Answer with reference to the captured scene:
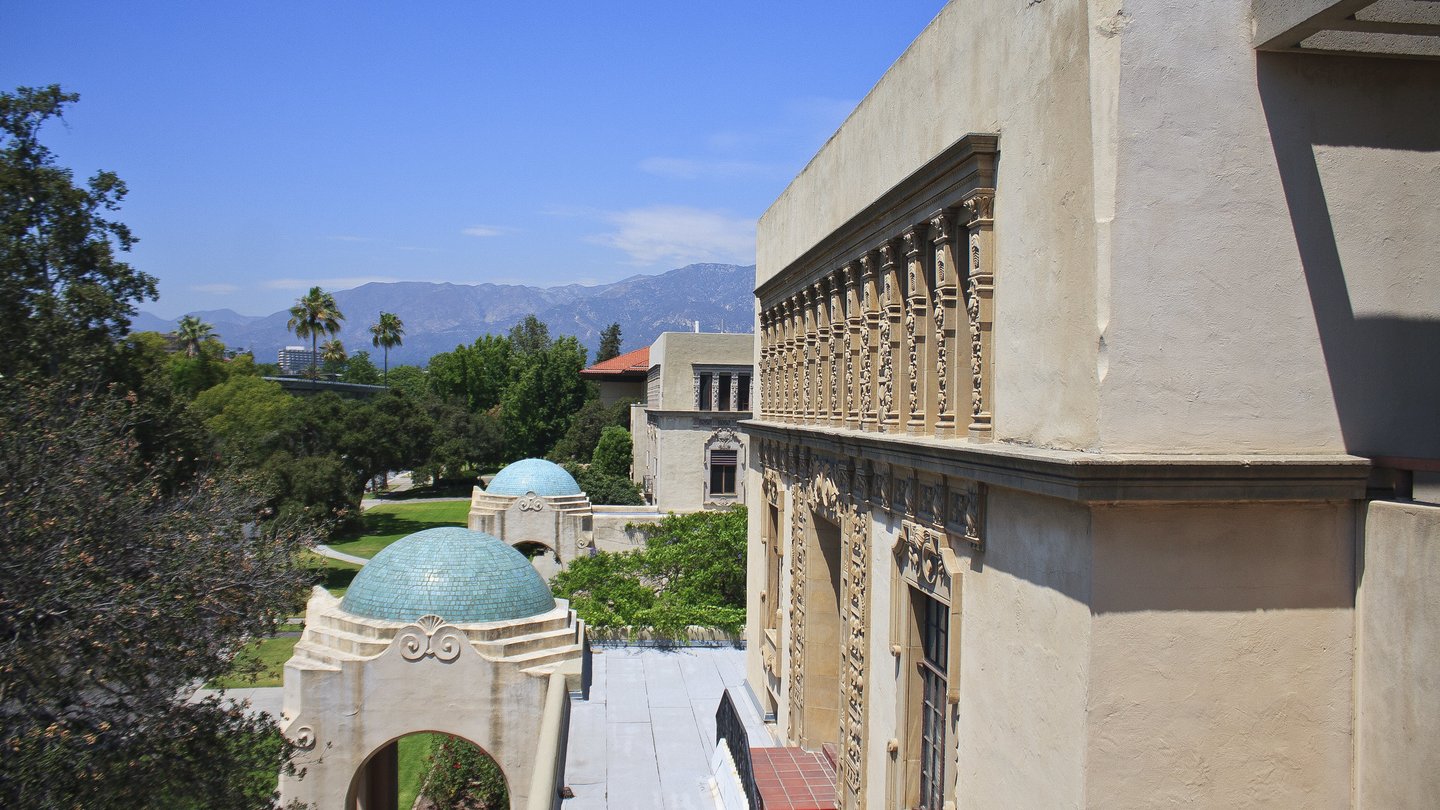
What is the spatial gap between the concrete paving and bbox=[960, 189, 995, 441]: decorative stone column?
937 centimetres

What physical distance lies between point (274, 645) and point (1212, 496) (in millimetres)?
35721

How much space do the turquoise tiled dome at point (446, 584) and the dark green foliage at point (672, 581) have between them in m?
6.24

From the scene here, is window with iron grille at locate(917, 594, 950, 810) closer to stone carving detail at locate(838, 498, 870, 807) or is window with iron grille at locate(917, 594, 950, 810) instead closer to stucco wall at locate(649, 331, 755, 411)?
stone carving detail at locate(838, 498, 870, 807)

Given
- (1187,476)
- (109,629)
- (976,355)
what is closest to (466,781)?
(109,629)

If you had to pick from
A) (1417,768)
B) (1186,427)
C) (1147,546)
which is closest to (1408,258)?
(1186,427)

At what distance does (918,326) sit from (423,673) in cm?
1139

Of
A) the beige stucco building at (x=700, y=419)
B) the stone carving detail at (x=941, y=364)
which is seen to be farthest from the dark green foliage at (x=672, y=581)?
the stone carving detail at (x=941, y=364)

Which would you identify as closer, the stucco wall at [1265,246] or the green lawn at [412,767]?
the stucco wall at [1265,246]

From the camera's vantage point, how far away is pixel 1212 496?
658cm

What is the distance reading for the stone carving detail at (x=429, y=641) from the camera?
56.2ft

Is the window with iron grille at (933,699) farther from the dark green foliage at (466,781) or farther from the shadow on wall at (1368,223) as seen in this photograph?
the dark green foliage at (466,781)

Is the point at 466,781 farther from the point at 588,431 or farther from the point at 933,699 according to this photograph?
the point at 588,431

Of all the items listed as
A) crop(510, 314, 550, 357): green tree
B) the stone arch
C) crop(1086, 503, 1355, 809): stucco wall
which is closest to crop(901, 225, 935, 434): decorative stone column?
crop(1086, 503, 1355, 809): stucco wall

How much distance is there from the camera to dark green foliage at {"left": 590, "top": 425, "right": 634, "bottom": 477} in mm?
62969
